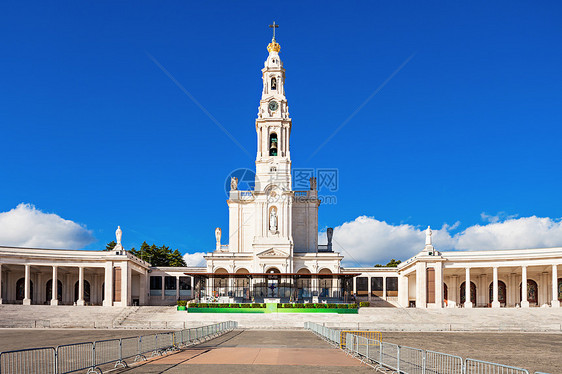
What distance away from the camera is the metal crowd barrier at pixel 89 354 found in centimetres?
1920

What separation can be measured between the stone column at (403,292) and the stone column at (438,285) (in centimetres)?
1243

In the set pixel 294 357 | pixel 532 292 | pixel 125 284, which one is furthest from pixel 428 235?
pixel 294 357

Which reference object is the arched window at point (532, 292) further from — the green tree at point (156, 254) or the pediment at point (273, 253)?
the green tree at point (156, 254)

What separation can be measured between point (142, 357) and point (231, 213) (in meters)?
64.3

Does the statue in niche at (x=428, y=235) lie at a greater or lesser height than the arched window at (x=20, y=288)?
greater

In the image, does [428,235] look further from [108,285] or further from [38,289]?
[38,289]

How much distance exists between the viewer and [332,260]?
275 feet

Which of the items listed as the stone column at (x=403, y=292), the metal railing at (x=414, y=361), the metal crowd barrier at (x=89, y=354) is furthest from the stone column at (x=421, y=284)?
the metal railing at (x=414, y=361)

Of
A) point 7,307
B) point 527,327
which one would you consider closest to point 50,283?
point 7,307

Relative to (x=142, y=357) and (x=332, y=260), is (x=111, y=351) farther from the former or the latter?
(x=332, y=260)

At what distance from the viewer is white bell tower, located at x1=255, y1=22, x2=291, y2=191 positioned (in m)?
87.9

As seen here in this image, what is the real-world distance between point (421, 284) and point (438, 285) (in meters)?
2.12

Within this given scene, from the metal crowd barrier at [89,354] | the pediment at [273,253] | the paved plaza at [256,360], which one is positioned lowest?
the paved plaza at [256,360]

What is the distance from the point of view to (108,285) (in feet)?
241
